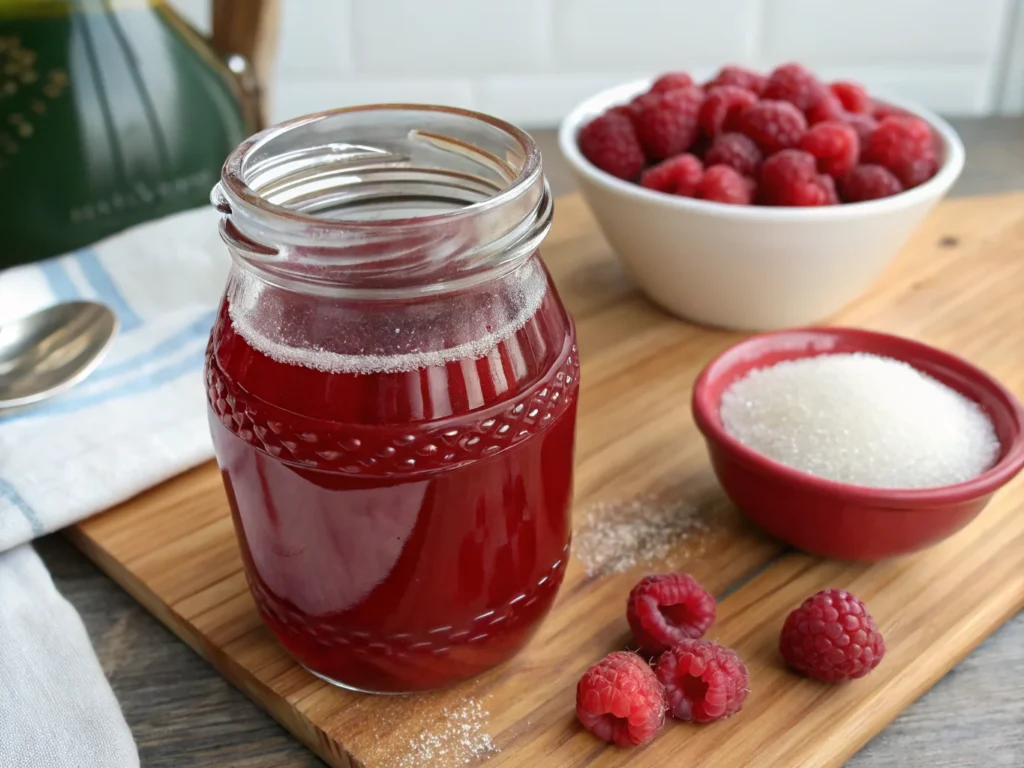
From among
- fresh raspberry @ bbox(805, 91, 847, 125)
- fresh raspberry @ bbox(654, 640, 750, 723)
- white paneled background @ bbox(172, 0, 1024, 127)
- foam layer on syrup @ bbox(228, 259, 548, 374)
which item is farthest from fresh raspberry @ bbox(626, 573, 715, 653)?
white paneled background @ bbox(172, 0, 1024, 127)

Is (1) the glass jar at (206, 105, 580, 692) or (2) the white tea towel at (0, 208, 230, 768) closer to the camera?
(1) the glass jar at (206, 105, 580, 692)

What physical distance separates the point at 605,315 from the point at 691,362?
115 mm

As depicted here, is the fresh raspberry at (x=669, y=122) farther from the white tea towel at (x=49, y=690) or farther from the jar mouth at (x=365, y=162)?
the white tea towel at (x=49, y=690)

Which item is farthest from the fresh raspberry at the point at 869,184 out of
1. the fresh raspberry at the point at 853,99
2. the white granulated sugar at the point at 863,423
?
the white granulated sugar at the point at 863,423

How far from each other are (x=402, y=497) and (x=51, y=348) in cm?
51

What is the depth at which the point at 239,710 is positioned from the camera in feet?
2.15

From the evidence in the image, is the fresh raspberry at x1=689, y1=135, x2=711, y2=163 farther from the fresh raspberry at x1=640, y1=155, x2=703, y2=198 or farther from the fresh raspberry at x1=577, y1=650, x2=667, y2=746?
the fresh raspberry at x1=577, y1=650, x2=667, y2=746

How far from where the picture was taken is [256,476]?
22.6 inches

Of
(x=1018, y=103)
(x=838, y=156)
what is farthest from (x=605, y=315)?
(x=1018, y=103)

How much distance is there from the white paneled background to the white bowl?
0.64m

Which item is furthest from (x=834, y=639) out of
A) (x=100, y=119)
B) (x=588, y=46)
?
(x=588, y=46)

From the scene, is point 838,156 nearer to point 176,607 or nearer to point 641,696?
point 641,696

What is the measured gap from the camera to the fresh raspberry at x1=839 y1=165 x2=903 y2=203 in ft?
3.06

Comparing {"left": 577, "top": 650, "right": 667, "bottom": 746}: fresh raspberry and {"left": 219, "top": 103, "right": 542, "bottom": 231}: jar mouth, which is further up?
{"left": 219, "top": 103, "right": 542, "bottom": 231}: jar mouth
